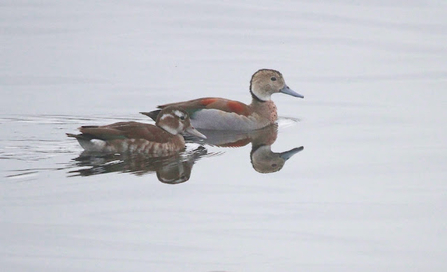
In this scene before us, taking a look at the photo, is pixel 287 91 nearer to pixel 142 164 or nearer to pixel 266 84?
pixel 266 84

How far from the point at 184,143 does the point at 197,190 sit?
262cm

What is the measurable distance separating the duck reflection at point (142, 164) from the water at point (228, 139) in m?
0.05

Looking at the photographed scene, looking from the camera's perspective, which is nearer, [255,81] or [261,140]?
[261,140]

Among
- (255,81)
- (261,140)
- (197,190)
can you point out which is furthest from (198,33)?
(197,190)

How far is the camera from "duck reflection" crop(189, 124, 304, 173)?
14.7 meters

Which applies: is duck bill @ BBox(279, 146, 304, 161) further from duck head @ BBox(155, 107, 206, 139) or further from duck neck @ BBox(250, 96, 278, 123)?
duck neck @ BBox(250, 96, 278, 123)

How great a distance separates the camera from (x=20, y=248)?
10703 millimetres

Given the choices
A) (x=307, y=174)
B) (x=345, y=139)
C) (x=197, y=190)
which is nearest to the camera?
(x=197, y=190)

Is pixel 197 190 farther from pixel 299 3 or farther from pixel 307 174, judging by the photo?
pixel 299 3

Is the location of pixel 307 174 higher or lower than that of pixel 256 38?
lower

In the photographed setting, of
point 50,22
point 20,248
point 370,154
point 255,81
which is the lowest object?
point 20,248

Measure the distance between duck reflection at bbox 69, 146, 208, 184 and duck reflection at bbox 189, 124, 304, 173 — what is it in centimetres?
79

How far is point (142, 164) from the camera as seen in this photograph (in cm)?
1440

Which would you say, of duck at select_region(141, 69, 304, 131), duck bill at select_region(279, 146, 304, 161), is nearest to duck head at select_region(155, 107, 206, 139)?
duck bill at select_region(279, 146, 304, 161)
